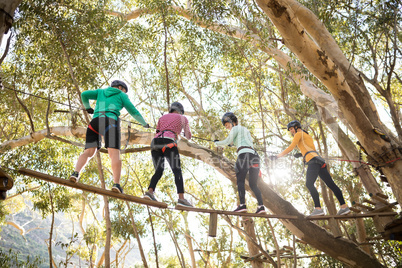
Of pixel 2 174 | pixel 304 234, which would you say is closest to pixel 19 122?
pixel 2 174

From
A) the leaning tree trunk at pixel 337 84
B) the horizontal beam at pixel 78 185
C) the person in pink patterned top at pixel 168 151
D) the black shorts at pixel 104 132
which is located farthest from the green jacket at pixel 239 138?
the leaning tree trunk at pixel 337 84

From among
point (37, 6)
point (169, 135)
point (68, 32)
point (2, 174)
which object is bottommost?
point (2, 174)

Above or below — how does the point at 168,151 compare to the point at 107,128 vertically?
below

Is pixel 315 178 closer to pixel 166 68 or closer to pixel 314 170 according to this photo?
pixel 314 170

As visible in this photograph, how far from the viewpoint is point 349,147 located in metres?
7.28

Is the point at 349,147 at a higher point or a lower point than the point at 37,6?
lower

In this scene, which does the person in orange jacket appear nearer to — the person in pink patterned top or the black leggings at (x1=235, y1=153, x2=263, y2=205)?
the black leggings at (x1=235, y1=153, x2=263, y2=205)

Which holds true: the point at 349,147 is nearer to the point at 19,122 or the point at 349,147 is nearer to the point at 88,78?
the point at 88,78

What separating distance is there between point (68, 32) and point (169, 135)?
12.7ft

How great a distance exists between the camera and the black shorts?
381 centimetres

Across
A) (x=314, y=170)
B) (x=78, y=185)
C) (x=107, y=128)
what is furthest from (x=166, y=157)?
(x=314, y=170)

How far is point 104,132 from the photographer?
382cm

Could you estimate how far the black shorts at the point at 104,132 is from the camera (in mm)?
3809

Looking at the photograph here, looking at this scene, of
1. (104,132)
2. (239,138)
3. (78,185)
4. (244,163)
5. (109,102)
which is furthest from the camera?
(239,138)
